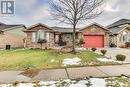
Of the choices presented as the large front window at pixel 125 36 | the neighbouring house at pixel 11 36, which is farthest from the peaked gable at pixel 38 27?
the large front window at pixel 125 36

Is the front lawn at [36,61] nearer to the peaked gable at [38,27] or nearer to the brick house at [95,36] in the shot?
the peaked gable at [38,27]

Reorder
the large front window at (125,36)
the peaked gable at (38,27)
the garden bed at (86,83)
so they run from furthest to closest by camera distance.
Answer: the large front window at (125,36) < the peaked gable at (38,27) < the garden bed at (86,83)

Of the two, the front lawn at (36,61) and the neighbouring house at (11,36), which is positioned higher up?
→ the neighbouring house at (11,36)

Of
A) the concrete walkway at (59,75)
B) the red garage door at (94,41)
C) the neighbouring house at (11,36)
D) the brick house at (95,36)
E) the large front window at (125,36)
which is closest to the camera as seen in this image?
the concrete walkway at (59,75)

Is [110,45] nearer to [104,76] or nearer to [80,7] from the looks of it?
[80,7]

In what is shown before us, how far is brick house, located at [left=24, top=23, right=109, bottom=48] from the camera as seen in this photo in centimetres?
3128

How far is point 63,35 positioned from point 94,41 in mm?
5927

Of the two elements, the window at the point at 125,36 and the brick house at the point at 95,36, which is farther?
the window at the point at 125,36

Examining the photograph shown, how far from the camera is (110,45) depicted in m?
34.4

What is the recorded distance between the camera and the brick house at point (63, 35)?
31.3m

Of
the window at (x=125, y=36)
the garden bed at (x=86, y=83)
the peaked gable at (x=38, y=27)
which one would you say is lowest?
the garden bed at (x=86, y=83)

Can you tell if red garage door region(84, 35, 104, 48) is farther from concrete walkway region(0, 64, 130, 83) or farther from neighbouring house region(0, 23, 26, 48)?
concrete walkway region(0, 64, 130, 83)

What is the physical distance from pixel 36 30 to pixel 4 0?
700 centimetres

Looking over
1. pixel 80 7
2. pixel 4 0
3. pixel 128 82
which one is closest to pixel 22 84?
pixel 128 82
